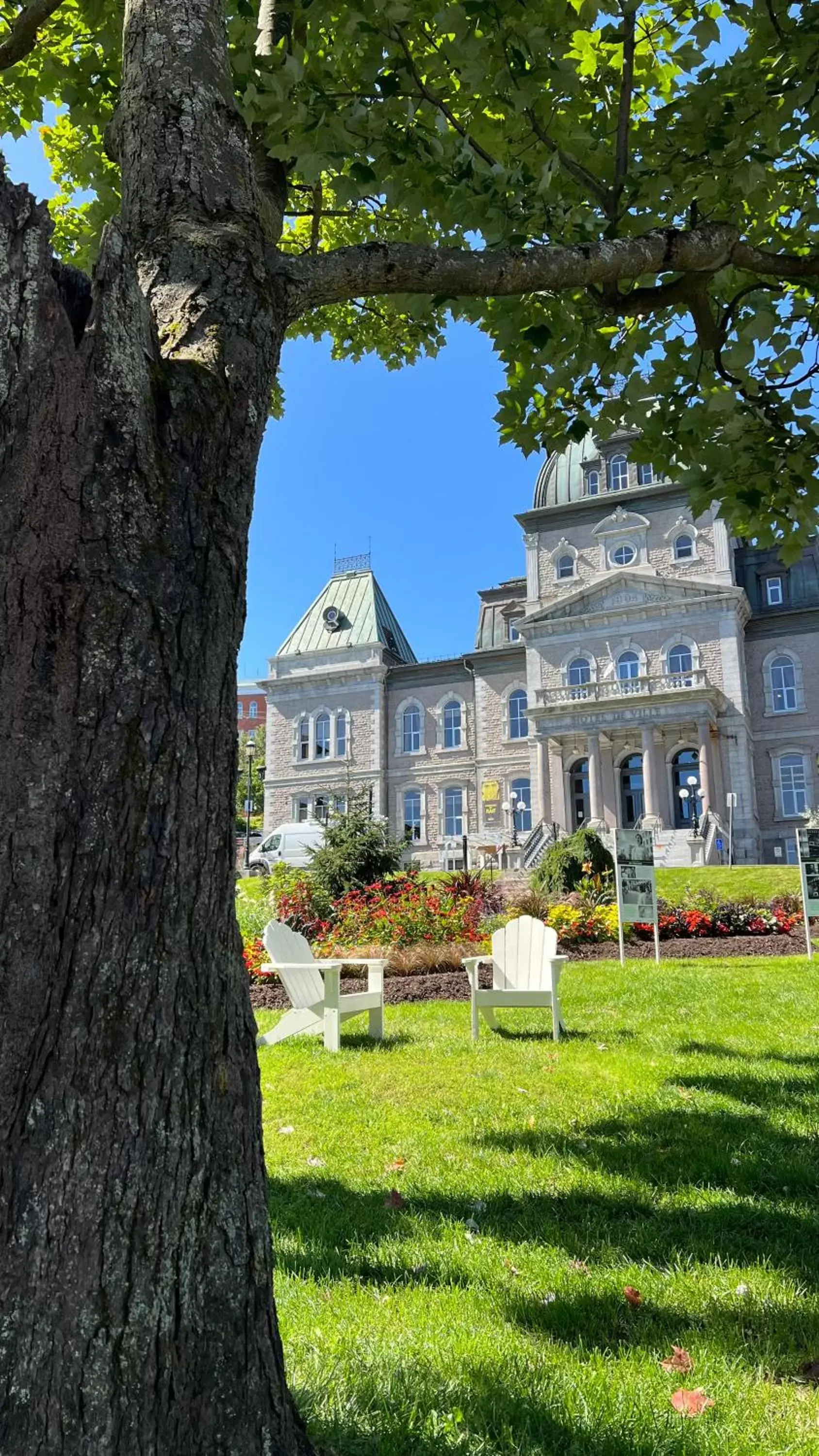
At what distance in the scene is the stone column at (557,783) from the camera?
124 ft

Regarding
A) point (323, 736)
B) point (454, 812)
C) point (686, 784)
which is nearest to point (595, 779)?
point (686, 784)

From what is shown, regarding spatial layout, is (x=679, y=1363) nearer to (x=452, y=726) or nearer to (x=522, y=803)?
(x=522, y=803)

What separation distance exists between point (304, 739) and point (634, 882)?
1423 inches

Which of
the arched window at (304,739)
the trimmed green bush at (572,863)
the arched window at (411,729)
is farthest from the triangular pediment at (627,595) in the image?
the trimmed green bush at (572,863)

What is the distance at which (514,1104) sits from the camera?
5.52 meters

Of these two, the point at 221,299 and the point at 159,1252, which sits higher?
the point at 221,299

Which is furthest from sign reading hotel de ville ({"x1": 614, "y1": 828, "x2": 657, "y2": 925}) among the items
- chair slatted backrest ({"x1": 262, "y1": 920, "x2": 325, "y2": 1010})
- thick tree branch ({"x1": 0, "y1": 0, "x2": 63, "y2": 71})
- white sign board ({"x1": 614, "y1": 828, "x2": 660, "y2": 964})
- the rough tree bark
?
the rough tree bark

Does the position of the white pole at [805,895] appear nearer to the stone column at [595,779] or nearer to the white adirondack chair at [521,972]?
the white adirondack chair at [521,972]

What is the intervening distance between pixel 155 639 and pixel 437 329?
6.83 meters

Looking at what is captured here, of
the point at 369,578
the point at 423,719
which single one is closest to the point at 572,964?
the point at 423,719

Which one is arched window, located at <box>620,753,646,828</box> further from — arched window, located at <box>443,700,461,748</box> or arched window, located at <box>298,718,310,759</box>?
arched window, located at <box>298,718,310,759</box>

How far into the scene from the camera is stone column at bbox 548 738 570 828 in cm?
3772

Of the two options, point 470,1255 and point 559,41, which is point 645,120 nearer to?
point 559,41

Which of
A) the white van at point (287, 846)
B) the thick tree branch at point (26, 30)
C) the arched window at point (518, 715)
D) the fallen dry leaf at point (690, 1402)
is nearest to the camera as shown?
the fallen dry leaf at point (690, 1402)
